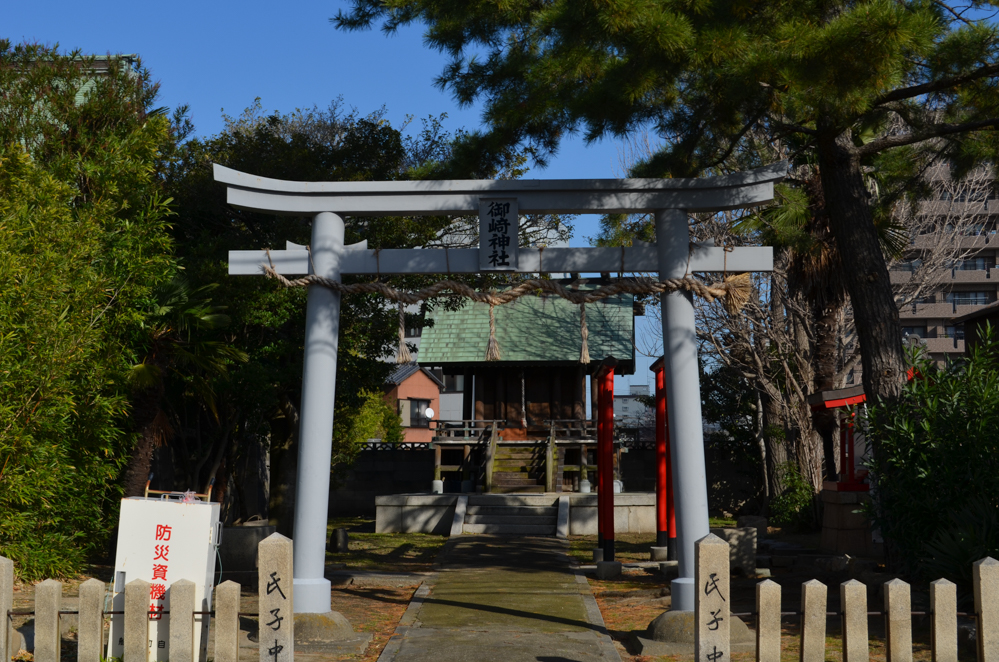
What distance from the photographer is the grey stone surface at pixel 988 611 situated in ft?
18.6

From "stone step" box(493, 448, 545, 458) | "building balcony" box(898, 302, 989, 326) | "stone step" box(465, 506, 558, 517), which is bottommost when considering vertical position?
"stone step" box(465, 506, 558, 517)

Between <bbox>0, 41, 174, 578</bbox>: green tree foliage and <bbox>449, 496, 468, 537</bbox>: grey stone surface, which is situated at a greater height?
<bbox>0, 41, 174, 578</bbox>: green tree foliage

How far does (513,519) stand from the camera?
18.8 m

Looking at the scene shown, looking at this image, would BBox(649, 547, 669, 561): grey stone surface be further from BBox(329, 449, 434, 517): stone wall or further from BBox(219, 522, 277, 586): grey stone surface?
BBox(329, 449, 434, 517): stone wall

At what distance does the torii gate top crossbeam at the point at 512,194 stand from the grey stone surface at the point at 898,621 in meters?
4.09

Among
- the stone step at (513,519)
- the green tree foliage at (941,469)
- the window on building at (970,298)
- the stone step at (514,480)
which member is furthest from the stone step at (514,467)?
the window on building at (970,298)

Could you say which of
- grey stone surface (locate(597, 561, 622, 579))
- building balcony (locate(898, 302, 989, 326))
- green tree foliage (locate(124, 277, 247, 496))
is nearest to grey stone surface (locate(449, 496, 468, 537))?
grey stone surface (locate(597, 561, 622, 579))

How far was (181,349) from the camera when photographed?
1201 centimetres

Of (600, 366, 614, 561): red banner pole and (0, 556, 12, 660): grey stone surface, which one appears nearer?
(0, 556, 12, 660): grey stone surface

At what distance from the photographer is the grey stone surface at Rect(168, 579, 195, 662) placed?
572 cm

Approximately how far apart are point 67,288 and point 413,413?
34.2 m

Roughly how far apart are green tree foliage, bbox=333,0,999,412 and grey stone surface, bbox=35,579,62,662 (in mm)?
6290

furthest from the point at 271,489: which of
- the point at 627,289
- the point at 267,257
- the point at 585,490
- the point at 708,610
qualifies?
the point at 708,610

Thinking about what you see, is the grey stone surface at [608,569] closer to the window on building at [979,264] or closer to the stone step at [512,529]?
the stone step at [512,529]
